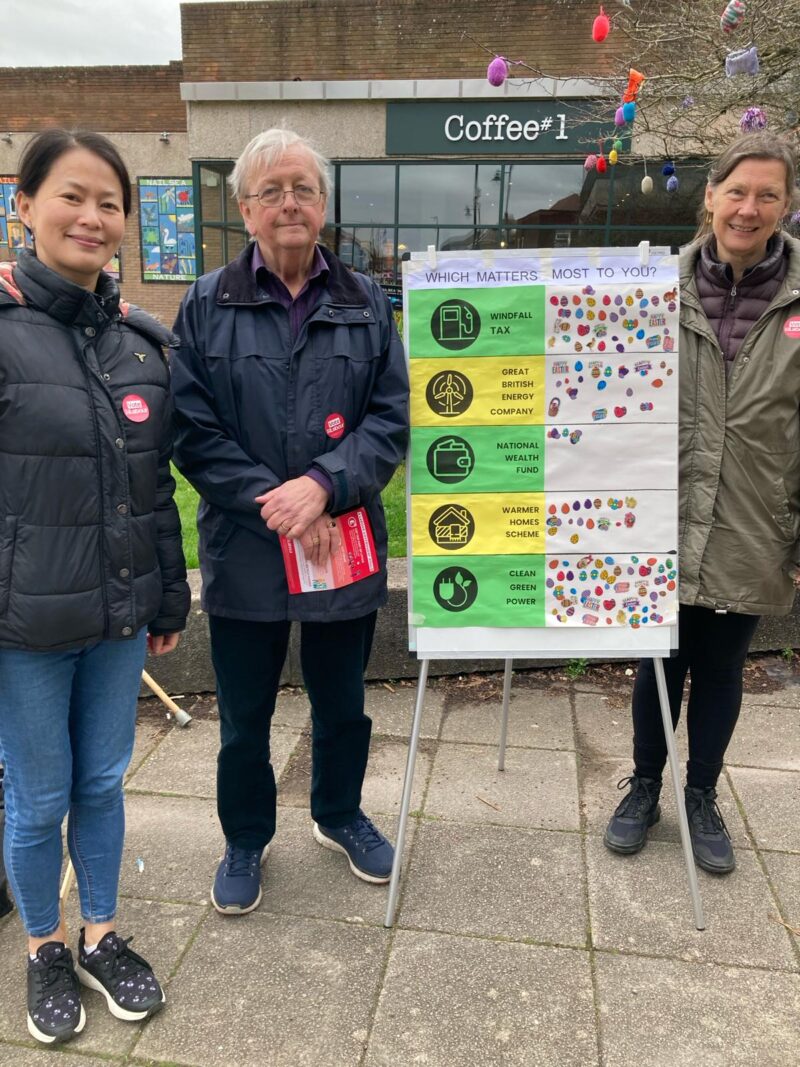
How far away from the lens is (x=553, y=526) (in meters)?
2.31

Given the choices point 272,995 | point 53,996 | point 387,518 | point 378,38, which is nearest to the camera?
point 53,996

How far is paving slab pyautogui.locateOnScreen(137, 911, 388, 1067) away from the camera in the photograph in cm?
193

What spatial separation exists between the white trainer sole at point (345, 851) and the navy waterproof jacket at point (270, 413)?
0.96 m

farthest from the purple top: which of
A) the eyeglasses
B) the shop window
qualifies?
the shop window

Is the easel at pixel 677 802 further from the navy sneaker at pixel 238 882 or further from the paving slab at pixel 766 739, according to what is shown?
the paving slab at pixel 766 739

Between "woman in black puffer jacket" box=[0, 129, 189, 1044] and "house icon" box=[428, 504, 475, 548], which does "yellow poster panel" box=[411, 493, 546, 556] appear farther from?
"woman in black puffer jacket" box=[0, 129, 189, 1044]

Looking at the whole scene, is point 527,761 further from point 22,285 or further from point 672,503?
point 22,285

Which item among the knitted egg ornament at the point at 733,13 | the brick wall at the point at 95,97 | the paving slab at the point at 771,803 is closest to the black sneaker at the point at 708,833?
the paving slab at the point at 771,803

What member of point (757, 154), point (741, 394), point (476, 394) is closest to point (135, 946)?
point (476, 394)

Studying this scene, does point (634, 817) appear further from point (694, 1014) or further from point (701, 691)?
point (694, 1014)

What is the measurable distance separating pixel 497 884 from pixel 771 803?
3.98 ft

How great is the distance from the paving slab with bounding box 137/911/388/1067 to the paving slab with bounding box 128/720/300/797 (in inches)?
32.6

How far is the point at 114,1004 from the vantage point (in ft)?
6.59

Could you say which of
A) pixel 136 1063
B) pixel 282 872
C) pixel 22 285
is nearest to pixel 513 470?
pixel 22 285
